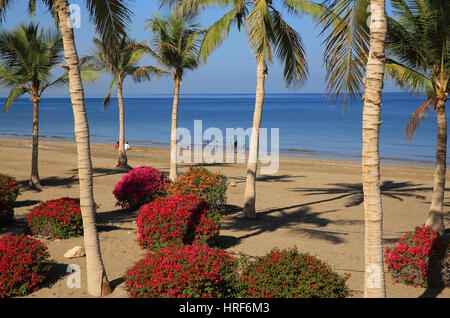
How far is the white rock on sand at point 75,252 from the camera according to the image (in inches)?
357

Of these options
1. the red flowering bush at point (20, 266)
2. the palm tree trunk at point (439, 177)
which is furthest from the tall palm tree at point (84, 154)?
the palm tree trunk at point (439, 177)

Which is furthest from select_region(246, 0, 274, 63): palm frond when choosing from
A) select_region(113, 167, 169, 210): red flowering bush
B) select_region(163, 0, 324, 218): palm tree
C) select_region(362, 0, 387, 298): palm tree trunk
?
select_region(113, 167, 169, 210): red flowering bush

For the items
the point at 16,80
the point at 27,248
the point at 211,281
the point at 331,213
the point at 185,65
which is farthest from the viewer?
the point at 185,65

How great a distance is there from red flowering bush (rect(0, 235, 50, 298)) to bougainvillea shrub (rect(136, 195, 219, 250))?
253 centimetres

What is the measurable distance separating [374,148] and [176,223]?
580cm

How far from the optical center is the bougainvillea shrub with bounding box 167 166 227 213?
43.4 feet

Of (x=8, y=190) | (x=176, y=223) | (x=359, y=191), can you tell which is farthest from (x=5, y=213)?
(x=359, y=191)

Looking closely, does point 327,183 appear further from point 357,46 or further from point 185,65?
point 357,46

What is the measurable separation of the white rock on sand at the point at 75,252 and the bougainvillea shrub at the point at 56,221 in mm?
1426

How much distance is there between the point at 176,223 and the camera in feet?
31.7

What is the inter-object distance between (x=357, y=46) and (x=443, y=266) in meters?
5.16

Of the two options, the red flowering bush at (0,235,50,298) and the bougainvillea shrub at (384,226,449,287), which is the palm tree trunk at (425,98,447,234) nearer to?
the bougainvillea shrub at (384,226,449,287)
